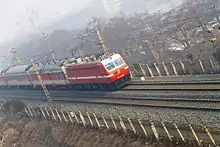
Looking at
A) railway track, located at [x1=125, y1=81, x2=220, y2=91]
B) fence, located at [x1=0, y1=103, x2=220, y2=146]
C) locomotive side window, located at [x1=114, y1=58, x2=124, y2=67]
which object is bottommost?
railway track, located at [x1=125, y1=81, x2=220, y2=91]

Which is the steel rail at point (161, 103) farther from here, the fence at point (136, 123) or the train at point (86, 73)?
the train at point (86, 73)

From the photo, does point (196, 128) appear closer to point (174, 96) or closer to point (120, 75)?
point (174, 96)

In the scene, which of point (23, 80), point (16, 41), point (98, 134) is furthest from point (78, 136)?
point (16, 41)

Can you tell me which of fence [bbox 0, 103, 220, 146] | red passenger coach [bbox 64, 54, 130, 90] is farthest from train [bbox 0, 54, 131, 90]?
fence [bbox 0, 103, 220, 146]

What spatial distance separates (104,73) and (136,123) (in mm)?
11829

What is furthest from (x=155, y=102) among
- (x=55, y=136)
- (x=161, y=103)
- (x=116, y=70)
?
(x=116, y=70)

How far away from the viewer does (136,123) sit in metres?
20.0

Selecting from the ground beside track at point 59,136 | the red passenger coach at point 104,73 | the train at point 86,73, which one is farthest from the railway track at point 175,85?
the ground beside track at point 59,136

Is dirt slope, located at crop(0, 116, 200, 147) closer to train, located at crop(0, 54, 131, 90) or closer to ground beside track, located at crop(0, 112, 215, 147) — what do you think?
ground beside track, located at crop(0, 112, 215, 147)

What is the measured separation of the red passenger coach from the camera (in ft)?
102

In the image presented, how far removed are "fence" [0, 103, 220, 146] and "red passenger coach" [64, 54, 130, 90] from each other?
4.45 m

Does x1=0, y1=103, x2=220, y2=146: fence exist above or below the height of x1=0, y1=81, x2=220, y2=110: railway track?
above

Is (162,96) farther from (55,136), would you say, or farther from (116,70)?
(55,136)

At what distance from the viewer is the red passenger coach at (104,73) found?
102 feet
